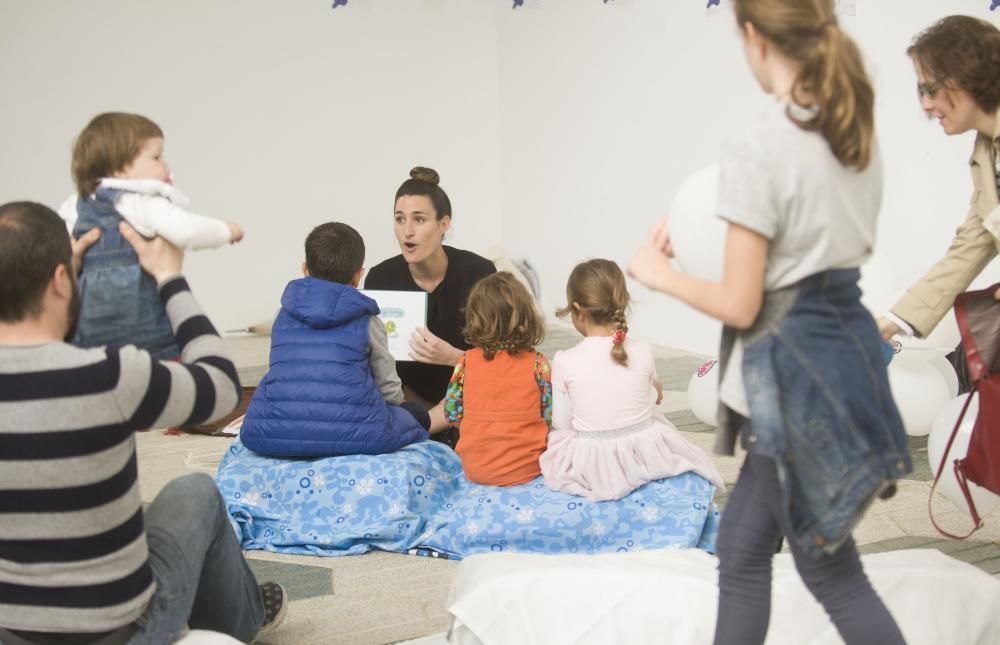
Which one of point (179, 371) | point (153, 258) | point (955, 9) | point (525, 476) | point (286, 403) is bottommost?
point (525, 476)

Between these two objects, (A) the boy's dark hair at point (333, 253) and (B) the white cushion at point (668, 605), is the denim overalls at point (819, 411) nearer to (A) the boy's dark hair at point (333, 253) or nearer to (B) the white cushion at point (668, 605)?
(B) the white cushion at point (668, 605)

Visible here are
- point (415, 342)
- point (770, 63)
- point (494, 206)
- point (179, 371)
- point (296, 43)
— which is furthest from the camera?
point (494, 206)

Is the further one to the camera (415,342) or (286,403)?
(415,342)

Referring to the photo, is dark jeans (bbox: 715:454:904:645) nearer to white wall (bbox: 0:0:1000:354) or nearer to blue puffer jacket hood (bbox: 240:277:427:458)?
blue puffer jacket hood (bbox: 240:277:427:458)

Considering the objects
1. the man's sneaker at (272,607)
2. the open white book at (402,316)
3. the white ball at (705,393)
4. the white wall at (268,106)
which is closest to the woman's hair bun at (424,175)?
the open white book at (402,316)

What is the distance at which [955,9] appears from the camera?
12.2ft

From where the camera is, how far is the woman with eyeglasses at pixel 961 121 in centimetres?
192

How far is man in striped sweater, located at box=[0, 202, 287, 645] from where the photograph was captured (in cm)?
140

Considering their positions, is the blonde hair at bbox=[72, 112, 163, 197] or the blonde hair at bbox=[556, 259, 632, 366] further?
the blonde hair at bbox=[556, 259, 632, 366]

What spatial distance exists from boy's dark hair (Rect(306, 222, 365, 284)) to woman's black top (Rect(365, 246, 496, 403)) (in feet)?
1.98

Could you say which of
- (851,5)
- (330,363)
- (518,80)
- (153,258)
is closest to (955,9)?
(851,5)

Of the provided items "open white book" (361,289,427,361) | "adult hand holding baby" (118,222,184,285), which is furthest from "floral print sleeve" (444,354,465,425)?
"adult hand holding baby" (118,222,184,285)

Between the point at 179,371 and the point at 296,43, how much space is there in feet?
18.0

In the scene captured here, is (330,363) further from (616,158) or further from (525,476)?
(616,158)
